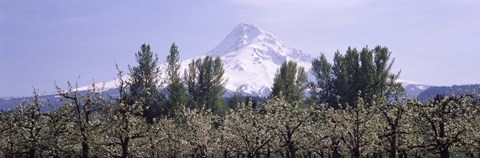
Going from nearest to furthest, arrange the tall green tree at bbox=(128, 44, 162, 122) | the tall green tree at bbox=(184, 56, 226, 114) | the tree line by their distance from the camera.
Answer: the tree line → the tall green tree at bbox=(128, 44, 162, 122) → the tall green tree at bbox=(184, 56, 226, 114)

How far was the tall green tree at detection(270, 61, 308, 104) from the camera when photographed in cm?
7494

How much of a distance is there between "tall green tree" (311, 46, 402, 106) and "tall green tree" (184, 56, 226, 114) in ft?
54.1

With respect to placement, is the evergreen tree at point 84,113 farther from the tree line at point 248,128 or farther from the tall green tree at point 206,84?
the tall green tree at point 206,84

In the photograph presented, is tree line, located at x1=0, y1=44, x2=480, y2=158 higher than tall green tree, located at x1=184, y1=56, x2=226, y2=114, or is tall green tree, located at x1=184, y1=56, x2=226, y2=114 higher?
tall green tree, located at x1=184, y1=56, x2=226, y2=114

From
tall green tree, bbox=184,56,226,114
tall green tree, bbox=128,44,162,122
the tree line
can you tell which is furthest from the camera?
tall green tree, bbox=184,56,226,114

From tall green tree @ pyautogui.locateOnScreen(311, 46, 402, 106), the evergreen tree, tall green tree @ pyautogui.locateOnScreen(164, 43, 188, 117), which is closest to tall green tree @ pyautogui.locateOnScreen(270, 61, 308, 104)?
tall green tree @ pyautogui.locateOnScreen(311, 46, 402, 106)

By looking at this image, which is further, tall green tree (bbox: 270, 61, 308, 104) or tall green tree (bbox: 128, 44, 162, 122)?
tall green tree (bbox: 270, 61, 308, 104)

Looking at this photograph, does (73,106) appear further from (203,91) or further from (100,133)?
(203,91)

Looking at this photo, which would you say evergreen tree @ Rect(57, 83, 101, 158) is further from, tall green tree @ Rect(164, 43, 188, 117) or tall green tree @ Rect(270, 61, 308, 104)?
tall green tree @ Rect(270, 61, 308, 104)

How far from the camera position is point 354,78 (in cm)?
7431

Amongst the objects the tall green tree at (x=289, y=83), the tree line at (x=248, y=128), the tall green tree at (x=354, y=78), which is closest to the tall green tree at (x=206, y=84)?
the tall green tree at (x=289, y=83)

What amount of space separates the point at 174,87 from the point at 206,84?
7.53m

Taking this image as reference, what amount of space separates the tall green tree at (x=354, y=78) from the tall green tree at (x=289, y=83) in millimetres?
3596

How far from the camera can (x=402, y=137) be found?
3453cm
